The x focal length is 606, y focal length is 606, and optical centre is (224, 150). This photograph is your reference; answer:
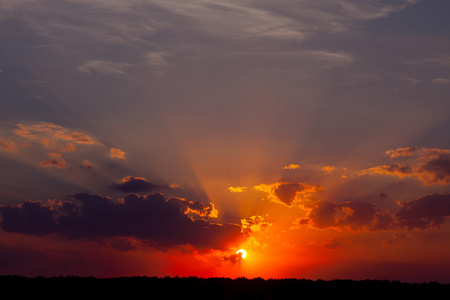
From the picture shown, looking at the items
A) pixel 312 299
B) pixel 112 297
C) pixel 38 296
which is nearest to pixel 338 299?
pixel 312 299

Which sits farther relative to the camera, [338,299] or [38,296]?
[338,299]

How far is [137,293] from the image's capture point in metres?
87.8

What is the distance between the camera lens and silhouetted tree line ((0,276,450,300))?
86.1m

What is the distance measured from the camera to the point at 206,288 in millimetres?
91562

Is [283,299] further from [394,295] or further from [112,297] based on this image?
[112,297]

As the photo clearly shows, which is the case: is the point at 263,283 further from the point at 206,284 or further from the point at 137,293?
the point at 137,293

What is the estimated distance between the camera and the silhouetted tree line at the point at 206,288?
282 ft

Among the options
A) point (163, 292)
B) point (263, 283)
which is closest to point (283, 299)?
point (263, 283)

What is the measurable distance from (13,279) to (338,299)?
157 feet

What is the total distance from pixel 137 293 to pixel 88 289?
22.9 feet

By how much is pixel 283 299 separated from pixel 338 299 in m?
8.18

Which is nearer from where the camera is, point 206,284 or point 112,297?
point 112,297

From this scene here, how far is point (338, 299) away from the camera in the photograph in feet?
297

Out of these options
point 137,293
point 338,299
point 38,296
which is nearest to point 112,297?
point 137,293
